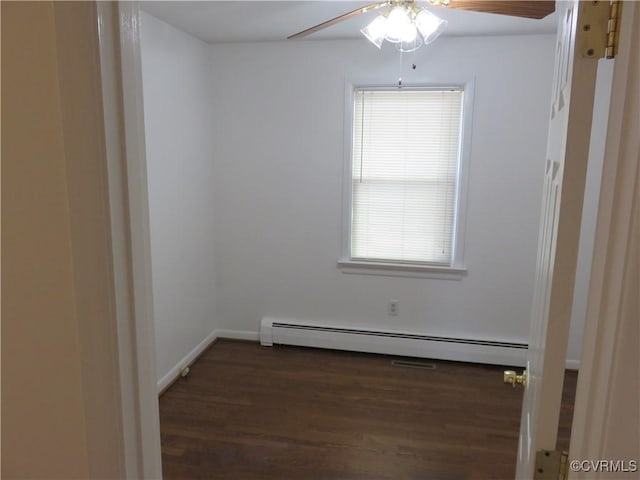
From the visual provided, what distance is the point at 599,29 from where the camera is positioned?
76cm

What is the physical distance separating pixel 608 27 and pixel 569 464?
2.56ft

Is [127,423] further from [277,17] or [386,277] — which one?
[386,277]

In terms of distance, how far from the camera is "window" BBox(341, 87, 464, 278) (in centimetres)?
341

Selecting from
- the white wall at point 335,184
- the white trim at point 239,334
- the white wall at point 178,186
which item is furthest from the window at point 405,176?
the white wall at point 178,186

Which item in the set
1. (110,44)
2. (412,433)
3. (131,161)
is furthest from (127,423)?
(412,433)

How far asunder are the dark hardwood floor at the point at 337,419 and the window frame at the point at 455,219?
2.25ft

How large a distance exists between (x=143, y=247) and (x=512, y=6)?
1832 millimetres

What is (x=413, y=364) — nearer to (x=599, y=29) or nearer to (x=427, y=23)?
(x=427, y=23)

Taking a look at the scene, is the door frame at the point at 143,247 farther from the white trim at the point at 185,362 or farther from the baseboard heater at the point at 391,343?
the baseboard heater at the point at 391,343

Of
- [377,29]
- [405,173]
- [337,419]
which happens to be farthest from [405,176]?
[337,419]

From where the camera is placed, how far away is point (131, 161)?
0.84 metres

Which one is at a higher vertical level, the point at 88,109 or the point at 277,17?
the point at 277,17

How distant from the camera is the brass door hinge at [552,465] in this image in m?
0.91

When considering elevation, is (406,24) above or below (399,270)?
above
